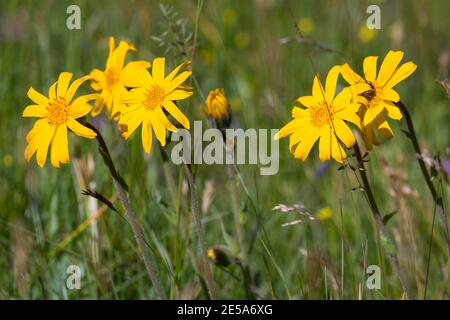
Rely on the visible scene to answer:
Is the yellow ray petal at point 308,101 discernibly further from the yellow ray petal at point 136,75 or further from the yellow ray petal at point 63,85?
the yellow ray petal at point 63,85

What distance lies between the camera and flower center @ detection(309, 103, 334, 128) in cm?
186

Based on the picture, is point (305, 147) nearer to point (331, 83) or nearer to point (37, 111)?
point (331, 83)

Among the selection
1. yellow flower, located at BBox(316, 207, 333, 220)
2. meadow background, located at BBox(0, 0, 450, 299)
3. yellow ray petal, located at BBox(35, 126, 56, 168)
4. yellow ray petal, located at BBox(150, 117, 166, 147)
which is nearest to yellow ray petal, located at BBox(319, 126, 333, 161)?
meadow background, located at BBox(0, 0, 450, 299)

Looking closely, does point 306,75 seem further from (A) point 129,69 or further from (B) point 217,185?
(A) point 129,69

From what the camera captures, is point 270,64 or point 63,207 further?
point 270,64

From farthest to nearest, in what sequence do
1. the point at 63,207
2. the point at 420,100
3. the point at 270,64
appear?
1. the point at 420,100
2. the point at 270,64
3. the point at 63,207

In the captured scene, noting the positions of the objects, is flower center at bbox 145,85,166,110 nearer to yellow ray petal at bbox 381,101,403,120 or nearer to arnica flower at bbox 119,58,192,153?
arnica flower at bbox 119,58,192,153

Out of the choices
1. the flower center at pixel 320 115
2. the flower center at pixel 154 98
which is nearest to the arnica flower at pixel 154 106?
the flower center at pixel 154 98

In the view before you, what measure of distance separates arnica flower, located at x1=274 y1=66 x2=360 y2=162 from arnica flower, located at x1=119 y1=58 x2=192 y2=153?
0.91ft

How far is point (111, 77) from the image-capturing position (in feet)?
7.34

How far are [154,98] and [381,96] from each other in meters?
0.58
